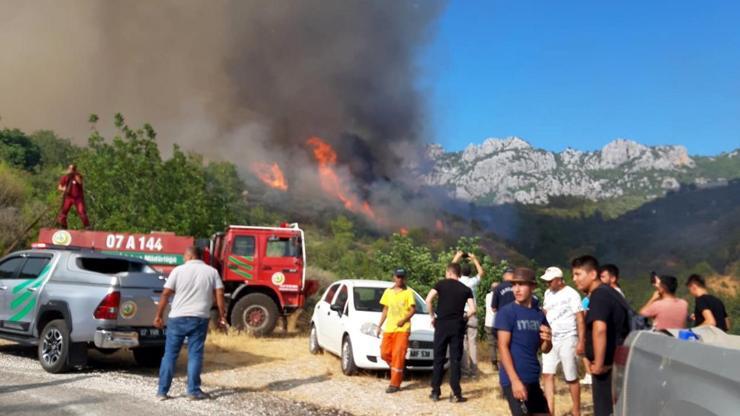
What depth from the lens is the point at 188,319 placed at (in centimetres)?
723

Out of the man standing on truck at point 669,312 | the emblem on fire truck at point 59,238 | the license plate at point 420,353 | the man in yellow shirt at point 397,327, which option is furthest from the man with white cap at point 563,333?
the emblem on fire truck at point 59,238

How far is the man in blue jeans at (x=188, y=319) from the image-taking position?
7.20 metres

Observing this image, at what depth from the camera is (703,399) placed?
2.42m

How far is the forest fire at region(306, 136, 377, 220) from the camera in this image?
37000 mm

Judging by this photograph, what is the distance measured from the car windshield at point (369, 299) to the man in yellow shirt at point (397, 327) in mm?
1602

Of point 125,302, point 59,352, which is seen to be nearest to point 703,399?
point 125,302

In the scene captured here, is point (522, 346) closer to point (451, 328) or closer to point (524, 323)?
point (524, 323)

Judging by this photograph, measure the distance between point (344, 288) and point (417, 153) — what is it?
96.9 feet

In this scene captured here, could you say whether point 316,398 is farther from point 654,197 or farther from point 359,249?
point 654,197

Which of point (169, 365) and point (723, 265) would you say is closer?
point (169, 365)

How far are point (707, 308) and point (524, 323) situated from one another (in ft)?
12.2

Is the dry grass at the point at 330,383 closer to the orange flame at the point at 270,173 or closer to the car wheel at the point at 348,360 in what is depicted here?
the car wheel at the point at 348,360

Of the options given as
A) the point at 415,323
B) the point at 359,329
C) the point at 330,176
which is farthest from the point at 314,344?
the point at 330,176

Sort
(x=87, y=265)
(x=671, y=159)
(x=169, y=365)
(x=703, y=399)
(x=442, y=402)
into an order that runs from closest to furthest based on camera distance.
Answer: (x=703, y=399) → (x=169, y=365) → (x=442, y=402) → (x=87, y=265) → (x=671, y=159)
